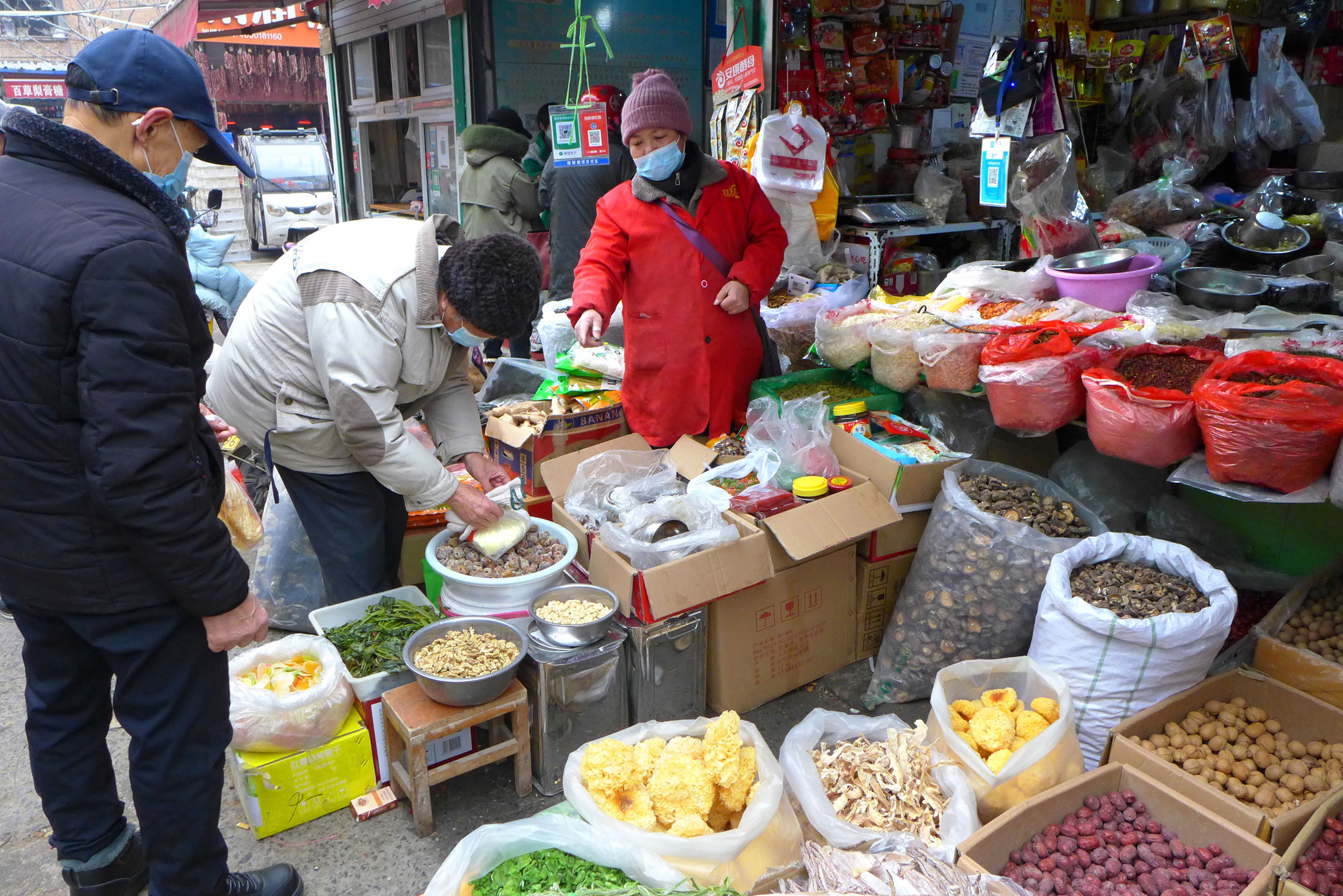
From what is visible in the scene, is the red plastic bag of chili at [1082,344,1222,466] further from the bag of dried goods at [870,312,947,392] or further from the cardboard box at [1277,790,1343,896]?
the cardboard box at [1277,790,1343,896]

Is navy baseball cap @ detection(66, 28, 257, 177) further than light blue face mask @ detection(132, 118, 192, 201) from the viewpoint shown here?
No

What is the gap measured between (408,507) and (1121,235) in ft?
11.8

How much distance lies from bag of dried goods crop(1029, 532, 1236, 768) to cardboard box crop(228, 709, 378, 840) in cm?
203

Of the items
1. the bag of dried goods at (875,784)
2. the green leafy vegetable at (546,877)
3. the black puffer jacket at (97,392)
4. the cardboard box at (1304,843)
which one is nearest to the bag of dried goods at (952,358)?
the bag of dried goods at (875,784)

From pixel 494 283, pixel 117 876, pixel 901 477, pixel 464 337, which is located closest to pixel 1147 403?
pixel 901 477

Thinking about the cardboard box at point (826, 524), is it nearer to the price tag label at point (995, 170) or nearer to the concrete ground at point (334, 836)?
the concrete ground at point (334, 836)

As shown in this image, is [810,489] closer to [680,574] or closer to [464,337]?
[680,574]

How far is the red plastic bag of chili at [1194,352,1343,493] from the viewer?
2.31 metres

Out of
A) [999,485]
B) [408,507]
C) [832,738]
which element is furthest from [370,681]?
[999,485]

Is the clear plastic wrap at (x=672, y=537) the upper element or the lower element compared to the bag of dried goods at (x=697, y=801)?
upper

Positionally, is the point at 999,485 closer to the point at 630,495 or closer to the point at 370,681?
the point at 630,495

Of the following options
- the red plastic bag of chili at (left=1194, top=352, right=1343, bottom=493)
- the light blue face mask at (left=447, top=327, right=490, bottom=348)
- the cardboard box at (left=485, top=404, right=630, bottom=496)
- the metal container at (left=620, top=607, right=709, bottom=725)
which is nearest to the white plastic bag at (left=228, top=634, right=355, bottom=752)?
the metal container at (left=620, top=607, right=709, bottom=725)

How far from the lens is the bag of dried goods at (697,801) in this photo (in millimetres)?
1965

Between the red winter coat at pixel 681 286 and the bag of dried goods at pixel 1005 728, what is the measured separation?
4.79ft
